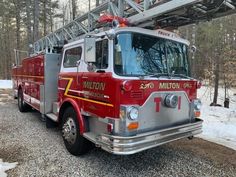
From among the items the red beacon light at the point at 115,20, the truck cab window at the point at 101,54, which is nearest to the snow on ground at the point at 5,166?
the truck cab window at the point at 101,54

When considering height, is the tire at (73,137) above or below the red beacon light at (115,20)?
below

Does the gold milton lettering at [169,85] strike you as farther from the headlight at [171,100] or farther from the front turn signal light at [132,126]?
the front turn signal light at [132,126]

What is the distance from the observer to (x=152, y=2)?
4.43 m

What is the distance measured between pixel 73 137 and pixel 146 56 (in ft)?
6.76

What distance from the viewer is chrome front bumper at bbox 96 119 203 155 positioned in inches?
140

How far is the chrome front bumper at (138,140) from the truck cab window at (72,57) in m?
1.80

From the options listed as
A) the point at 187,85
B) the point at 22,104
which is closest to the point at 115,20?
the point at 187,85

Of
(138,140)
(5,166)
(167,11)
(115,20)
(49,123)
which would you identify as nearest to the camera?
(138,140)

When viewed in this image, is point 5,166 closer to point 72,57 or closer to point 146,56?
point 72,57

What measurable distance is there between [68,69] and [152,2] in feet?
7.16

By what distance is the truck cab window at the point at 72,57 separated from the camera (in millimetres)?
4982

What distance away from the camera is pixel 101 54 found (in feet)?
13.6

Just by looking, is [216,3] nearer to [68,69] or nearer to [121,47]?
[121,47]

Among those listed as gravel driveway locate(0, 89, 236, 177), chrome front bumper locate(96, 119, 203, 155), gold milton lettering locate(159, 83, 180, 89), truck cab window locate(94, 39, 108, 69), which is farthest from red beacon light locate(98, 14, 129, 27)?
gravel driveway locate(0, 89, 236, 177)
